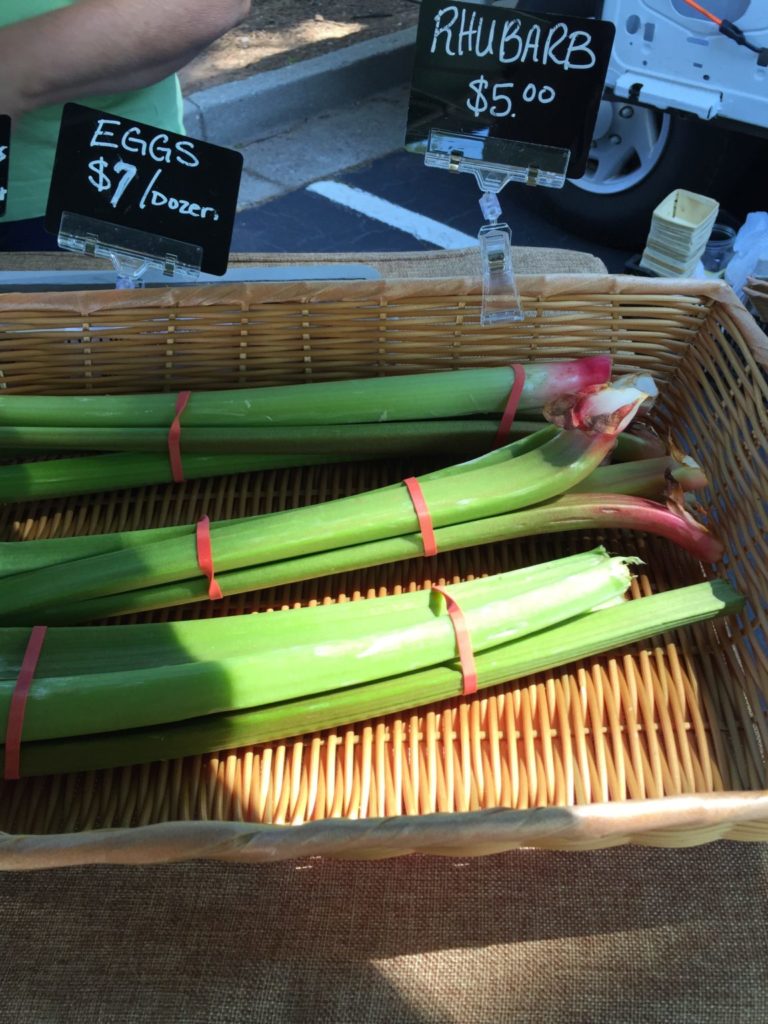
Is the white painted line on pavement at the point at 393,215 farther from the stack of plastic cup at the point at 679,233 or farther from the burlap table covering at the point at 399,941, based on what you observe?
the burlap table covering at the point at 399,941

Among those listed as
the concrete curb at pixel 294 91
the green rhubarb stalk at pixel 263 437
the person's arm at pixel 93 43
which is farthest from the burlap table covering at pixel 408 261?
the concrete curb at pixel 294 91

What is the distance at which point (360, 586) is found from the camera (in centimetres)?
137

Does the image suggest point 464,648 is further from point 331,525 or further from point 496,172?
point 496,172

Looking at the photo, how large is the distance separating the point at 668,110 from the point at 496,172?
1715 mm

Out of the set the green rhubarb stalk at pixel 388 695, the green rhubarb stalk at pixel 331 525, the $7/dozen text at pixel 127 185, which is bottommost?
the green rhubarb stalk at pixel 388 695

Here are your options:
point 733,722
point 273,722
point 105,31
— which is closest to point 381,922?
point 273,722

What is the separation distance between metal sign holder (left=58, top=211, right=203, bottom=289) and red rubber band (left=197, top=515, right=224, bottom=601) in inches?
18.4

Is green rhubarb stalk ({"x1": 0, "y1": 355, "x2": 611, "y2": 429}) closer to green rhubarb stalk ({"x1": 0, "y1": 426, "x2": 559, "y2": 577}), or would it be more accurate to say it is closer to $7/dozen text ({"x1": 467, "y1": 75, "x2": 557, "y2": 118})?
green rhubarb stalk ({"x1": 0, "y1": 426, "x2": 559, "y2": 577})

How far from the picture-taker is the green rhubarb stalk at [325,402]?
1378 millimetres

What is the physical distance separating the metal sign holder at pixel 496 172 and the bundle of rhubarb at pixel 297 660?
1.45ft

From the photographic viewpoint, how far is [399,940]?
1036 millimetres

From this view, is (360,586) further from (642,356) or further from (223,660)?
(642,356)

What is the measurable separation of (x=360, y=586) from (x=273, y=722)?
1.04 feet

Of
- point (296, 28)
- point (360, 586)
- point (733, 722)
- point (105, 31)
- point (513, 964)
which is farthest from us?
point (296, 28)
